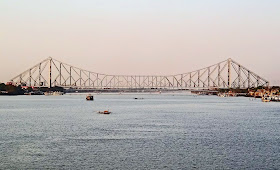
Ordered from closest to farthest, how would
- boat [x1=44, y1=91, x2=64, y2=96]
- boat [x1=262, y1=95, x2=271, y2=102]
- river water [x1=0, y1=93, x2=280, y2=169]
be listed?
river water [x1=0, y1=93, x2=280, y2=169], boat [x1=262, y1=95, x2=271, y2=102], boat [x1=44, y1=91, x2=64, y2=96]

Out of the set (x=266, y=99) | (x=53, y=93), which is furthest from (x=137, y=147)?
(x=53, y=93)

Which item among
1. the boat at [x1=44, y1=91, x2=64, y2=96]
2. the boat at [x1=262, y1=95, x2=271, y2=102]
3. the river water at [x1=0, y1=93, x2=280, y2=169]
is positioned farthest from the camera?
the boat at [x1=44, y1=91, x2=64, y2=96]

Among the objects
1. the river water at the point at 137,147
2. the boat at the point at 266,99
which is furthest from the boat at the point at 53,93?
the river water at the point at 137,147

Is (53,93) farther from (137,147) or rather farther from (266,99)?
(137,147)

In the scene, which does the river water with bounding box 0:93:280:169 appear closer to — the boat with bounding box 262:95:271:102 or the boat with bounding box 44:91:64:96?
the boat with bounding box 262:95:271:102

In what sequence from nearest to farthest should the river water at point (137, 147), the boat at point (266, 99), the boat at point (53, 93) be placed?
the river water at point (137, 147) < the boat at point (266, 99) < the boat at point (53, 93)

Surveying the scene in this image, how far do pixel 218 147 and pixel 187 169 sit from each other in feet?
25.2

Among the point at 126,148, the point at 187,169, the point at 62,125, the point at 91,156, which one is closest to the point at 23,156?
the point at 91,156

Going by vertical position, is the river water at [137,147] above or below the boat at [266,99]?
below

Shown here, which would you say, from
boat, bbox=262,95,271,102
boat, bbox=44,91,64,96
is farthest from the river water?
boat, bbox=44,91,64,96

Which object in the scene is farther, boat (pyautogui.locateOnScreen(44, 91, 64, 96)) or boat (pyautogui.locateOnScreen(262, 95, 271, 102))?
boat (pyautogui.locateOnScreen(44, 91, 64, 96))

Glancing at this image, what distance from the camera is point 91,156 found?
2722cm

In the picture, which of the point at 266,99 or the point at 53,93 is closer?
the point at 266,99

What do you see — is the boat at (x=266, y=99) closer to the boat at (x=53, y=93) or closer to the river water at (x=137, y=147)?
the river water at (x=137, y=147)
